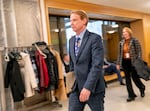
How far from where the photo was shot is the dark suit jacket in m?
1.69

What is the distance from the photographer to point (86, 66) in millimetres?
1771

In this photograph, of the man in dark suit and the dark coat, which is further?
the dark coat

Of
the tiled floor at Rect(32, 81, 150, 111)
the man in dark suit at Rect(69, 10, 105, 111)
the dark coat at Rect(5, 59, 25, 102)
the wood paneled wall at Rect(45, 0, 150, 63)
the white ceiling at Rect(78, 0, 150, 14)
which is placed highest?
the white ceiling at Rect(78, 0, 150, 14)

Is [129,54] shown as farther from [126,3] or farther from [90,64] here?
[126,3]

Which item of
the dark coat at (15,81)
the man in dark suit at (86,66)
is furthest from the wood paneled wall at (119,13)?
the man in dark suit at (86,66)

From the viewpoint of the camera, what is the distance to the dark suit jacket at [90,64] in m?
1.69

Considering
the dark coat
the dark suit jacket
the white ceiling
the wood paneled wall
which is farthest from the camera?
the white ceiling

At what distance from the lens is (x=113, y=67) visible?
631 cm

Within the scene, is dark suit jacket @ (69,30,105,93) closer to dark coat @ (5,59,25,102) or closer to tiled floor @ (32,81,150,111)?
dark coat @ (5,59,25,102)

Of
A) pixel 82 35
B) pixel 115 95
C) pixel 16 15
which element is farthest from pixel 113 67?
pixel 82 35

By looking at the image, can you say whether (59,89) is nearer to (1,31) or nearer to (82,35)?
(1,31)

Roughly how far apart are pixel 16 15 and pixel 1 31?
488 millimetres

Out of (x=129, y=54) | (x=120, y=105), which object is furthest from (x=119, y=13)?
(x=120, y=105)

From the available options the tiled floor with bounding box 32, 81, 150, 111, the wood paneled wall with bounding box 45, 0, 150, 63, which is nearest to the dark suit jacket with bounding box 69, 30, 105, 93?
the tiled floor with bounding box 32, 81, 150, 111
